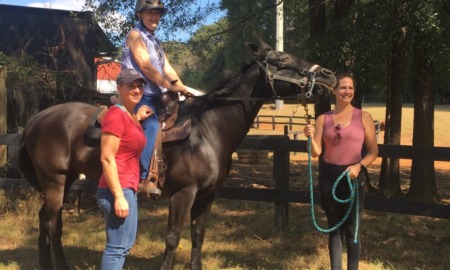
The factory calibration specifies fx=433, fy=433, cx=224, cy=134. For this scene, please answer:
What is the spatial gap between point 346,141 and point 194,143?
145cm

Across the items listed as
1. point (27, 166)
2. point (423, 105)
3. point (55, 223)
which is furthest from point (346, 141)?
point (423, 105)

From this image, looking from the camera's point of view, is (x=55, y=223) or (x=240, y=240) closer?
(x=55, y=223)

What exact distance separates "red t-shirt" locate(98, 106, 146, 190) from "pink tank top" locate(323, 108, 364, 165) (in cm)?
173

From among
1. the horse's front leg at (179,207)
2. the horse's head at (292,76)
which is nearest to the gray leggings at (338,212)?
the horse's head at (292,76)

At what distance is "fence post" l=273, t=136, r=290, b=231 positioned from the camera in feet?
20.8

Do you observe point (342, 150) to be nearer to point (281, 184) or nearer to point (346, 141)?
point (346, 141)

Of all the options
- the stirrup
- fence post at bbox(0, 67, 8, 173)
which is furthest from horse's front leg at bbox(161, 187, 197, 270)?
fence post at bbox(0, 67, 8, 173)

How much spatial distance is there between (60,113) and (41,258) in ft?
5.55

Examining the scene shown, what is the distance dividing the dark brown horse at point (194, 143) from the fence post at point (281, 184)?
1983 mm

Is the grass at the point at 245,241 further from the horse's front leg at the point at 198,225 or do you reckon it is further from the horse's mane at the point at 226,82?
the horse's mane at the point at 226,82

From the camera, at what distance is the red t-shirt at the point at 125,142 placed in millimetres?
2736

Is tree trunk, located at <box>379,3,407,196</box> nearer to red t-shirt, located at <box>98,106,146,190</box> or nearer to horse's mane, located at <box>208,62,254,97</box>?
horse's mane, located at <box>208,62,254,97</box>

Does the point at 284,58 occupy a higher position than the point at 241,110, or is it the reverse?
the point at 284,58

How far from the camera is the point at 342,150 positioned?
377 centimetres
